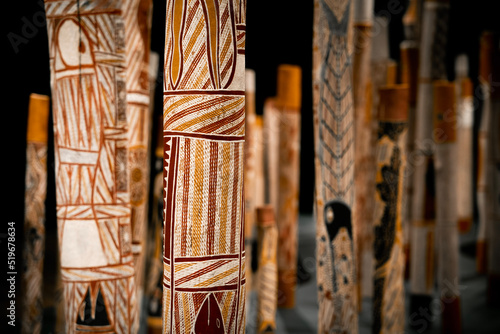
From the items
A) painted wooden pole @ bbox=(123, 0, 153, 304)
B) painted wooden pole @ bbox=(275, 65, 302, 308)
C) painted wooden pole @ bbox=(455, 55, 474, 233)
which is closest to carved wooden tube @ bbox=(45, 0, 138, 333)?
painted wooden pole @ bbox=(123, 0, 153, 304)

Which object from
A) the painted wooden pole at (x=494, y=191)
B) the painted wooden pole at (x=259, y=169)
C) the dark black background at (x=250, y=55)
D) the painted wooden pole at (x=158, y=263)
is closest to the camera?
the dark black background at (x=250, y=55)

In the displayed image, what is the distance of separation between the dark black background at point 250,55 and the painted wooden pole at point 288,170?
0.47 metres

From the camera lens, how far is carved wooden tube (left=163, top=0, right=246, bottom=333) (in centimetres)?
133

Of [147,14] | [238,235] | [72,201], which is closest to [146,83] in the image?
[147,14]

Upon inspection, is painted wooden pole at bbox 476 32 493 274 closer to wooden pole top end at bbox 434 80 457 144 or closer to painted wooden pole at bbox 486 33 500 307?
painted wooden pole at bbox 486 33 500 307

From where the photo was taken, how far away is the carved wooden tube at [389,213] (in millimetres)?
2279

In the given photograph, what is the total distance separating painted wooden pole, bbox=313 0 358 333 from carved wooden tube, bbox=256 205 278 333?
2.06 ft

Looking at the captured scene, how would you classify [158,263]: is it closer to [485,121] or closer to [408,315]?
[408,315]

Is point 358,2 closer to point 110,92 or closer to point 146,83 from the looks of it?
point 146,83

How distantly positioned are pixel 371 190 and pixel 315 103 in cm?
149

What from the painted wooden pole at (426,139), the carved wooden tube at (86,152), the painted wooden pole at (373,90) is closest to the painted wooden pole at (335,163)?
the carved wooden tube at (86,152)

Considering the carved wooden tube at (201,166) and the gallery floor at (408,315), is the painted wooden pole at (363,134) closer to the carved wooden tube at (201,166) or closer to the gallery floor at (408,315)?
the gallery floor at (408,315)

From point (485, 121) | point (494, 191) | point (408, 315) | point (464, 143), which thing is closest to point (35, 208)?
point (408, 315)

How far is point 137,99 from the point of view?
2.09 metres
